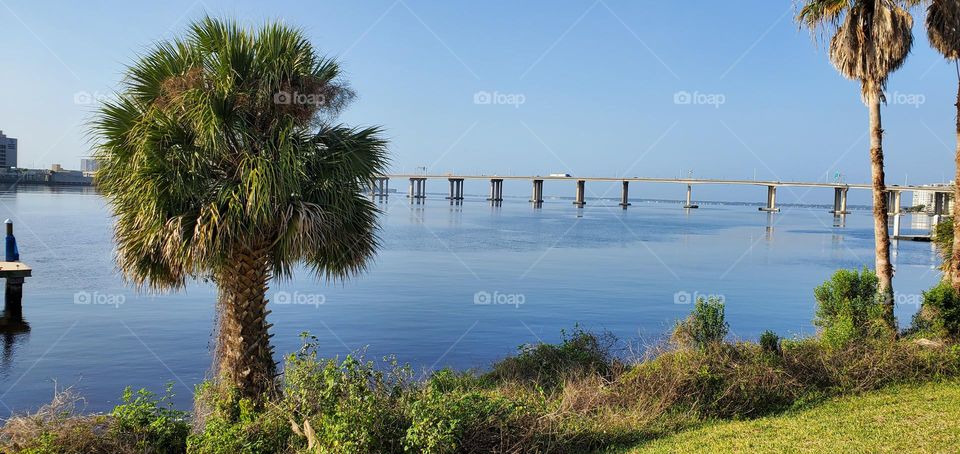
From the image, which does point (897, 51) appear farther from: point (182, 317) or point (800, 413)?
point (182, 317)

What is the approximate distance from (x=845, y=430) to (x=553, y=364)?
5.39 meters

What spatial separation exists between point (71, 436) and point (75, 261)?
28.5 metres

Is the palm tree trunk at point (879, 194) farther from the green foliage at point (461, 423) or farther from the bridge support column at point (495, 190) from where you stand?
the bridge support column at point (495, 190)

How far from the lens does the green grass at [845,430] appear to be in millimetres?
7371

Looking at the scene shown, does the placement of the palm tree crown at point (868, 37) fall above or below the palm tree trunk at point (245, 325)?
above

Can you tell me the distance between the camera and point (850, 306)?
553 inches

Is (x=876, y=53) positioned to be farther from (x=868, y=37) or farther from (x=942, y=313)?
(x=942, y=313)

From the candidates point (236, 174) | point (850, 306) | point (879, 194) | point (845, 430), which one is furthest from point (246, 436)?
point (879, 194)

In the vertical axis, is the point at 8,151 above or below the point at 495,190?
above

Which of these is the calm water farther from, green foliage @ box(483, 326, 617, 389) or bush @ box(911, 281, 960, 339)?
bush @ box(911, 281, 960, 339)

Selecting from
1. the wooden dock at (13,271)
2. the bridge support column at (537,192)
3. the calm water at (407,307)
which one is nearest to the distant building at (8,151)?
the bridge support column at (537,192)

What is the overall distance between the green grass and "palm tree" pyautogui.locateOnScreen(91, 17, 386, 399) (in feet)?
17.8

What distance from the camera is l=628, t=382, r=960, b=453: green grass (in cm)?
737

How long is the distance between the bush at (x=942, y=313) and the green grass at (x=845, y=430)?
4257mm
